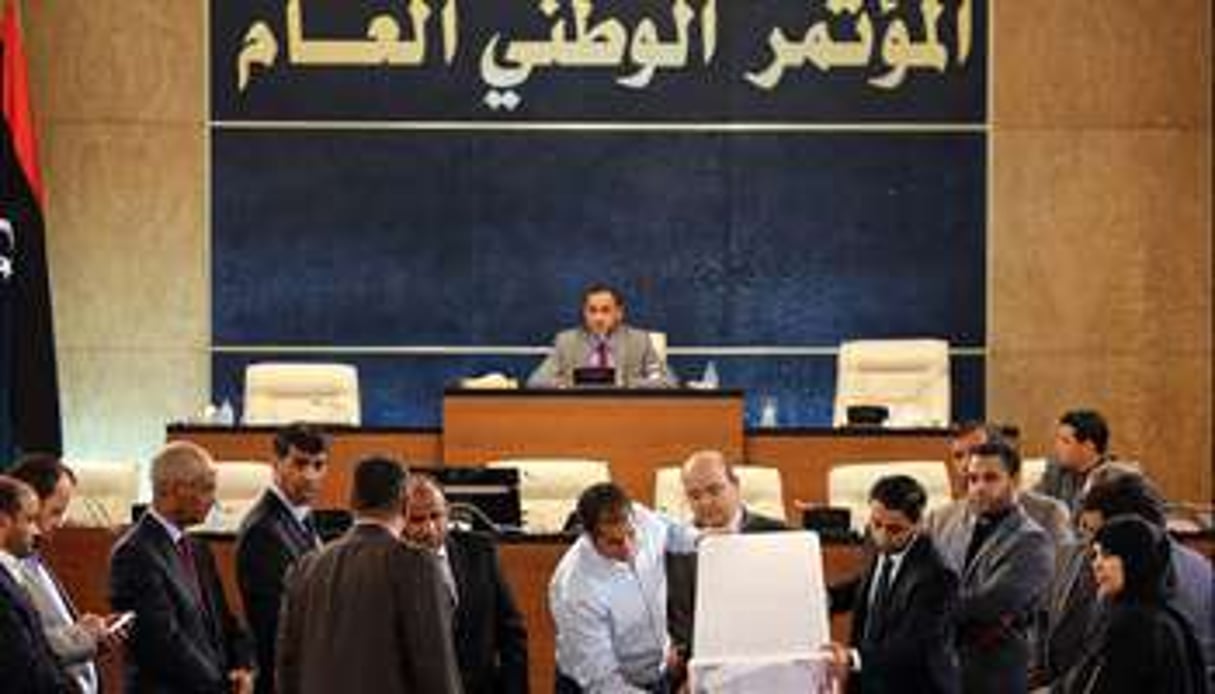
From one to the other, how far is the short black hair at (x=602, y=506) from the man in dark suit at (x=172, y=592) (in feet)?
3.71

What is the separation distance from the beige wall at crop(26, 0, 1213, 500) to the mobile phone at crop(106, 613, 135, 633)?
812cm

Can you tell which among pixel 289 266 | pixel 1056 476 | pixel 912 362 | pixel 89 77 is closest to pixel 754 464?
pixel 912 362

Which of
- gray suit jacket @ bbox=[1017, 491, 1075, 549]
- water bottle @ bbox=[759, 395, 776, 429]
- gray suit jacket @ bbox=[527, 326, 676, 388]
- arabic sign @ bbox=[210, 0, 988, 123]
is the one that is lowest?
gray suit jacket @ bbox=[1017, 491, 1075, 549]

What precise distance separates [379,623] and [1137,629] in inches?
75.9

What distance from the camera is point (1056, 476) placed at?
1120 cm

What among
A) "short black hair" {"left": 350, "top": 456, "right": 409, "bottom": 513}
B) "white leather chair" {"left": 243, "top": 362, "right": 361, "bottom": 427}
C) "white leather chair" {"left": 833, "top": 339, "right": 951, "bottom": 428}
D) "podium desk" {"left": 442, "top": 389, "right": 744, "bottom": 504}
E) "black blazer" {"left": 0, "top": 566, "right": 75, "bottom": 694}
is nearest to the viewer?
"short black hair" {"left": 350, "top": 456, "right": 409, "bottom": 513}

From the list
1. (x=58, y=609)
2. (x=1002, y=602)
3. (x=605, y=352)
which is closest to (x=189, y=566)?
(x=58, y=609)

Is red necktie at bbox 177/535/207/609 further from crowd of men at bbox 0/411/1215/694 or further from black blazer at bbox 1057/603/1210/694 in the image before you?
black blazer at bbox 1057/603/1210/694

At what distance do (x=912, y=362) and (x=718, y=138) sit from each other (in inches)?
83.5

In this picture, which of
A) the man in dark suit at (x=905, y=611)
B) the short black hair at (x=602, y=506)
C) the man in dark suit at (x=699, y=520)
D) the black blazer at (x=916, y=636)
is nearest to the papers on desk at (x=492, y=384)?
the man in dark suit at (x=699, y=520)

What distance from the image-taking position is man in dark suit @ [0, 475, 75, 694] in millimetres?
7699

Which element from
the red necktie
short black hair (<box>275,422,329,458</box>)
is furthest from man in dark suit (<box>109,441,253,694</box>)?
short black hair (<box>275,422,329,458</box>)

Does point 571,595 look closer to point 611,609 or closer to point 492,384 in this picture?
point 611,609

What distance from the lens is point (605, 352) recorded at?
14.8 metres
